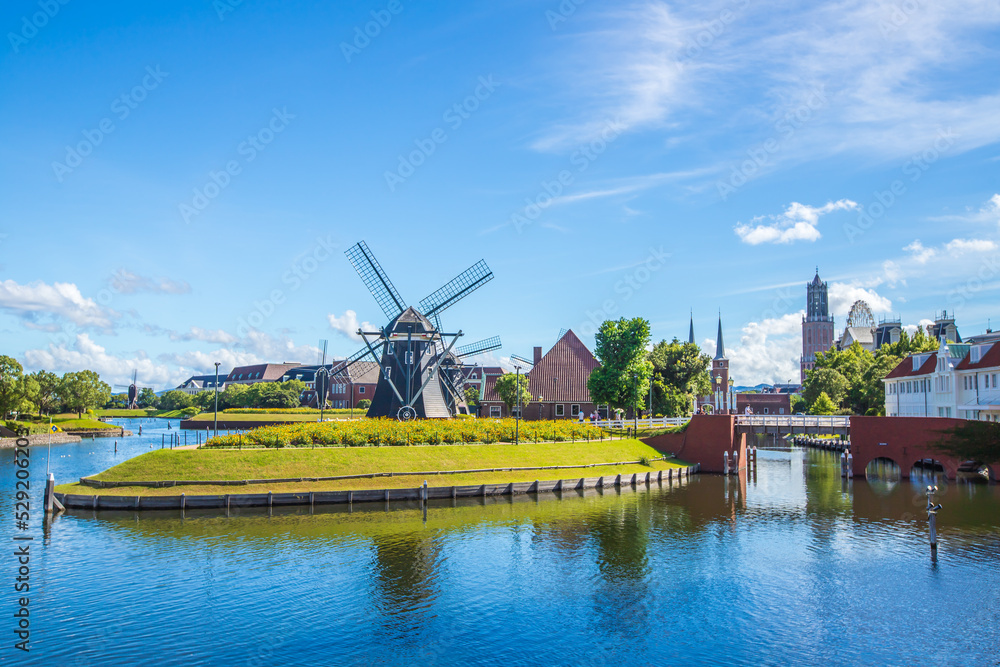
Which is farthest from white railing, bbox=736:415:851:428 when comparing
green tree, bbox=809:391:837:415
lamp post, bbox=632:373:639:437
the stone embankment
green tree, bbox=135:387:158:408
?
green tree, bbox=135:387:158:408

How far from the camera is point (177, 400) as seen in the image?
16838cm

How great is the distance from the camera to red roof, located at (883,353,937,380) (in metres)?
65.9

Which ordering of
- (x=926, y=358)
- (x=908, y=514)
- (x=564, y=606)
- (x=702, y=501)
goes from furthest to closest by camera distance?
(x=926, y=358) → (x=702, y=501) → (x=908, y=514) → (x=564, y=606)

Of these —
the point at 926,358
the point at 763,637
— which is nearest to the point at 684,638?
the point at 763,637

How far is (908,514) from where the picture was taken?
4072cm

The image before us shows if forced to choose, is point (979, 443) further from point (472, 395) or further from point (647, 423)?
point (472, 395)

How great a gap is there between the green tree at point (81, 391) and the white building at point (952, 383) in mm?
115213

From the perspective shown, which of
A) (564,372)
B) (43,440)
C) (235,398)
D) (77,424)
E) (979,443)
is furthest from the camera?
(235,398)

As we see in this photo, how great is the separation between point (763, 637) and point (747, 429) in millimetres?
44559

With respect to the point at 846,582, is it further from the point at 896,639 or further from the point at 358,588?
the point at 358,588

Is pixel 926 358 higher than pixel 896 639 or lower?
higher

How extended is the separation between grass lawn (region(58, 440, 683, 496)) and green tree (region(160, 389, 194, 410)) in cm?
13234

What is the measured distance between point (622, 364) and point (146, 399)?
154306 mm

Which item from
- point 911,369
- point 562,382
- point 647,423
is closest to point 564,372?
point 562,382
